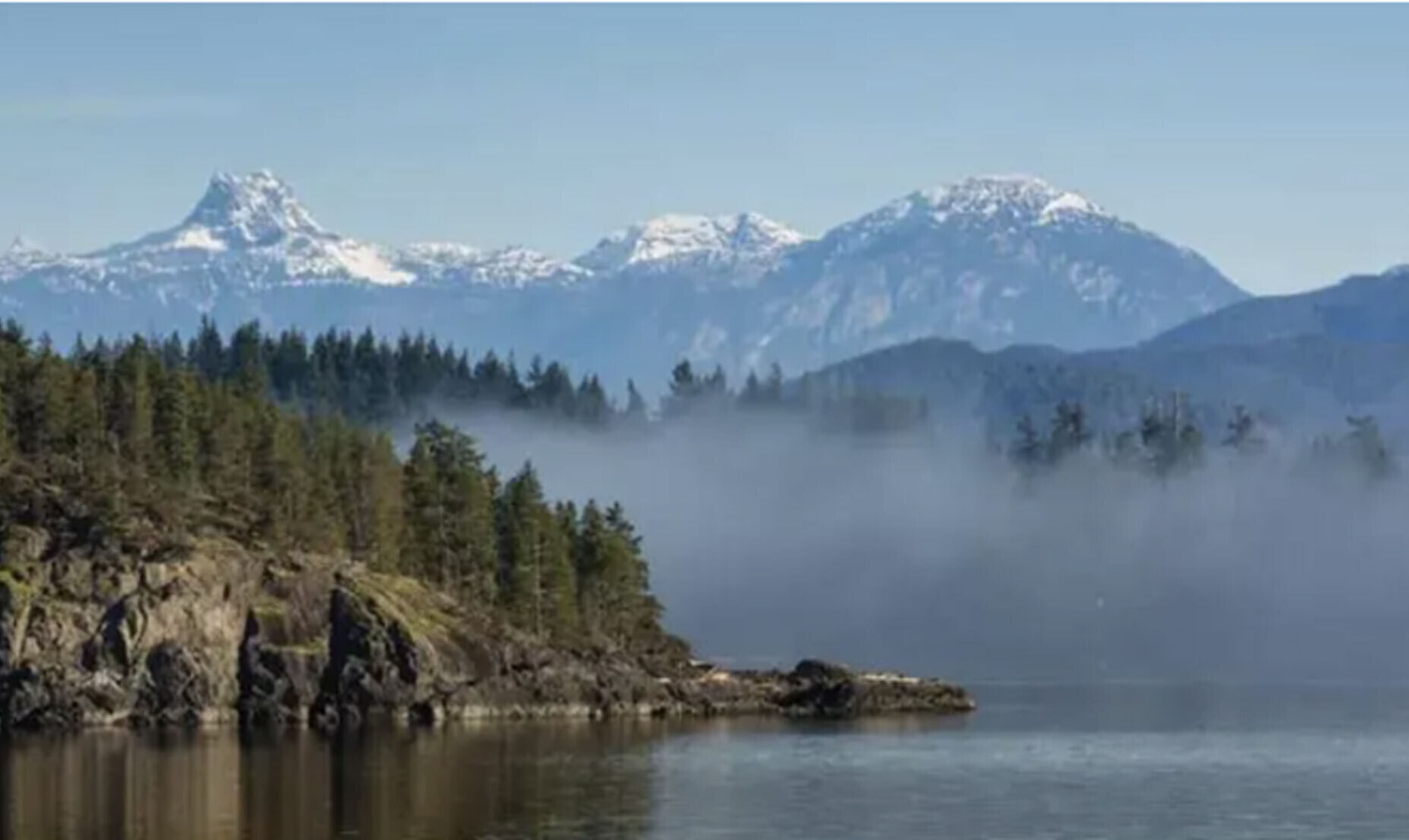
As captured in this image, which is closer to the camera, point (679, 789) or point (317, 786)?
point (317, 786)

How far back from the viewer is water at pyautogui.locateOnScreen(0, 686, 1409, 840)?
457 feet

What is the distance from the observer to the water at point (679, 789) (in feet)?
457

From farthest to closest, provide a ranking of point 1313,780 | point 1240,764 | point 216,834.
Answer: point 1240,764, point 1313,780, point 216,834

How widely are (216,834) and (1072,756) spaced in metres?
65.9

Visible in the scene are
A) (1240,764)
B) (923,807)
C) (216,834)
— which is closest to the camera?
(216,834)

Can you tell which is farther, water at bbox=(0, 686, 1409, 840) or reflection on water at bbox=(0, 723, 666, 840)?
water at bbox=(0, 686, 1409, 840)

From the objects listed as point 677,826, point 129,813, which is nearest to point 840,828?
point 677,826

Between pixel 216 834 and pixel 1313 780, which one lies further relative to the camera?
pixel 1313 780

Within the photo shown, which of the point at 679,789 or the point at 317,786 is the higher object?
the point at 317,786

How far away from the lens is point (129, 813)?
144125 millimetres

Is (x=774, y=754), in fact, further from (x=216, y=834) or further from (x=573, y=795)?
(x=216, y=834)

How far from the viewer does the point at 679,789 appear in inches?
6294

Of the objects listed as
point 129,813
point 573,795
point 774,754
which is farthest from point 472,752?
point 129,813

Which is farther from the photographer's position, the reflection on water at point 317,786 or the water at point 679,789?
the water at point 679,789
